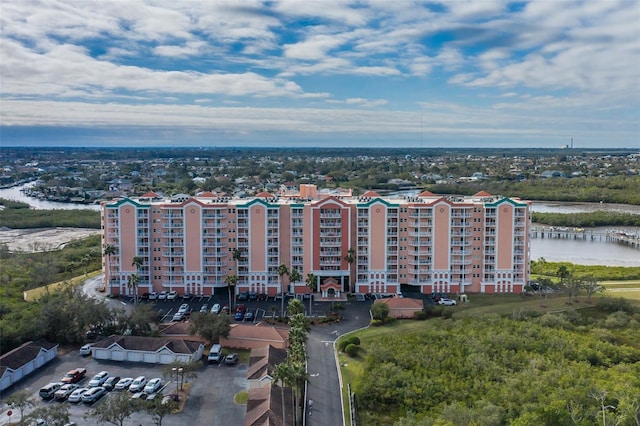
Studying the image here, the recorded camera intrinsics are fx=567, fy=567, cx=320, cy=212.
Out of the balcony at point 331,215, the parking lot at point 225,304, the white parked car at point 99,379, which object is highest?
the balcony at point 331,215

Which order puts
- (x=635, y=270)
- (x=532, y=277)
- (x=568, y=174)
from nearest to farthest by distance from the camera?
(x=532, y=277)
(x=635, y=270)
(x=568, y=174)

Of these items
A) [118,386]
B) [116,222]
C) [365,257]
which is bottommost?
[118,386]

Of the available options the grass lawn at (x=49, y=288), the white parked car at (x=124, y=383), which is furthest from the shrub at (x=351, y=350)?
the grass lawn at (x=49, y=288)

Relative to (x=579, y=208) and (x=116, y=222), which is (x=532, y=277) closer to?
(x=116, y=222)

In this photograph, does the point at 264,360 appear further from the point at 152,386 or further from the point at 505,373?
the point at 505,373

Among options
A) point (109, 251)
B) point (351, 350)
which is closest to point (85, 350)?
point (109, 251)

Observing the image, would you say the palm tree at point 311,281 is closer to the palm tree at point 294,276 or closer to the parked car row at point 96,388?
the palm tree at point 294,276

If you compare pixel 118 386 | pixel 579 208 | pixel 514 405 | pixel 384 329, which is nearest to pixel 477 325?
pixel 384 329
